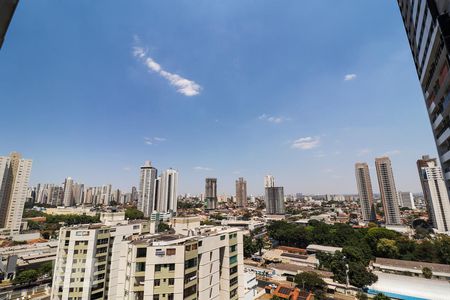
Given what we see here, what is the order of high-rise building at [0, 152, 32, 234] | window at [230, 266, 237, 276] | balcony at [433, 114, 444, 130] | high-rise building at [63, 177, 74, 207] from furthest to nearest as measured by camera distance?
high-rise building at [63, 177, 74, 207], high-rise building at [0, 152, 32, 234], window at [230, 266, 237, 276], balcony at [433, 114, 444, 130]

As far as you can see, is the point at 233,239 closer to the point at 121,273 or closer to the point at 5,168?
the point at 121,273

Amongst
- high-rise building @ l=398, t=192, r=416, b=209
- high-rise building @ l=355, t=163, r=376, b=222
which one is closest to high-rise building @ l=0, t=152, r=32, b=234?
high-rise building @ l=355, t=163, r=376, b=222

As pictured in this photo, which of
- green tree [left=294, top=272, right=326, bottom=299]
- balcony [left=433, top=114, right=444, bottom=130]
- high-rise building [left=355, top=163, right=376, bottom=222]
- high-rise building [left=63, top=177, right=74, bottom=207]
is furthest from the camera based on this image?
high-rise building [left=63, top=177, right=74, bottom=207]

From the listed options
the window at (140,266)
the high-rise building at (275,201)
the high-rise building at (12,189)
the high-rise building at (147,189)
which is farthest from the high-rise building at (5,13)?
the high-rise building at (275,201)

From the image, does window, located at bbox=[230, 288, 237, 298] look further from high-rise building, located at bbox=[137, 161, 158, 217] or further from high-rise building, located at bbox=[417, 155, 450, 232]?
high-rise building, located at bbox=[137, 161, 158, 217]

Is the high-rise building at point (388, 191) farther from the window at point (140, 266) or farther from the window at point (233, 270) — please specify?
the window at point (140, 266)

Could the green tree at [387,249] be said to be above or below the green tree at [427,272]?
above
